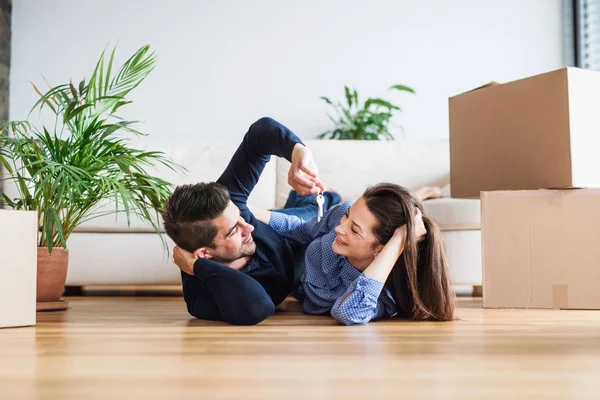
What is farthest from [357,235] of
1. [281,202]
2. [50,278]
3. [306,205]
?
[281,202]

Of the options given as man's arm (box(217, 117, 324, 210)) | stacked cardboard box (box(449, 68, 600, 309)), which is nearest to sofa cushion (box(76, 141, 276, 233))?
man's arm (box(217, 117, 324, 210))

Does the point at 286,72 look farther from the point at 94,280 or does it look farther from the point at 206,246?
the point at 206,246

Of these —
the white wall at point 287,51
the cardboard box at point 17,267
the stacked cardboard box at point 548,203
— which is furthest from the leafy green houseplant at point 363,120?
the cardboard box at point 17,267

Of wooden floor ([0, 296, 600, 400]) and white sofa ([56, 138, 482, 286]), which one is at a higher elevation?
white sofa ([56, 138, 482, 286])

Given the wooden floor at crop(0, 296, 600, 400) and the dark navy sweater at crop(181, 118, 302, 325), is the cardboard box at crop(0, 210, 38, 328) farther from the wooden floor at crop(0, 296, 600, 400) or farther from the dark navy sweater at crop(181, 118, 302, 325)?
the dark navy sweater at crop(181, 118, 302, 325)

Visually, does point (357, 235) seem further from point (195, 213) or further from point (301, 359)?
point (301, 359)

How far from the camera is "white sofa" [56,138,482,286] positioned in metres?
2.89

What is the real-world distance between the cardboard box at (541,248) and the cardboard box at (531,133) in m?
0.07

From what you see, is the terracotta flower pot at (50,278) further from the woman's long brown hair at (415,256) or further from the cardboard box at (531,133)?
the cardboard box at (531,133)

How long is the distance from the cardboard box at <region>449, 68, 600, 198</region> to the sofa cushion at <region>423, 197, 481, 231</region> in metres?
0.27

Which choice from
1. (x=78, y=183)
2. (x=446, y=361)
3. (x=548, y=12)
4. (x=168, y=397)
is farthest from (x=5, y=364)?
(x=548, y=12)

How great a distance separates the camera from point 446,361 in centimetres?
121

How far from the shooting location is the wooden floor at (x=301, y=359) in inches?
37.7

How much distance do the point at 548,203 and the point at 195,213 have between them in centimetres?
112
